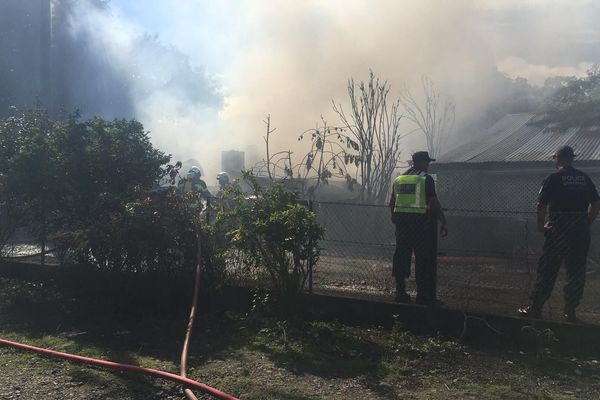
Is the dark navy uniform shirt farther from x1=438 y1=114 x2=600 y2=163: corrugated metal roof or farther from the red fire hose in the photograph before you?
x1=438 y1=114 x2=600 y2=163: corrugated metal roof

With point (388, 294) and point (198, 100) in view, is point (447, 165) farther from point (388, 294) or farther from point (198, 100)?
point (198, 100)

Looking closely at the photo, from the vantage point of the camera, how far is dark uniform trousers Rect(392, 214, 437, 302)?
5.48 metres

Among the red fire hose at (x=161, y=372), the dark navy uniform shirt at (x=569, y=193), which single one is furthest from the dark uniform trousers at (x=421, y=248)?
the red fire hose at (x=161, y=372)

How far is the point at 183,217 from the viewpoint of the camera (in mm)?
6043

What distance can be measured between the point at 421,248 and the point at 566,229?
1.27 metres

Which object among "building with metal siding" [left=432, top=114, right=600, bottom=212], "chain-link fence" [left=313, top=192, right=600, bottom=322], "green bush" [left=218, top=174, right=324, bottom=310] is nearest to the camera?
"chain-link fence" [left=313, top=192, right=600, bottom=322]

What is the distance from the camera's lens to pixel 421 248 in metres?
5.53

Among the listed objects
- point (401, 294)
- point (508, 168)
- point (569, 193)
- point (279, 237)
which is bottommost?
point (401, 294)

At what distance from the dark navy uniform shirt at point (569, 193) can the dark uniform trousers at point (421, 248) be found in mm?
1060

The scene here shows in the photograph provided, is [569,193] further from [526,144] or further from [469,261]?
[526,144]

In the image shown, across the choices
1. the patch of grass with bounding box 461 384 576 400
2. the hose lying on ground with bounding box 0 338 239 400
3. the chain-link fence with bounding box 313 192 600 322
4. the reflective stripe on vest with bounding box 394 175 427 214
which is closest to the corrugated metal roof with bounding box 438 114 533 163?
the chain-link fence with bounding box 313 192 600 322

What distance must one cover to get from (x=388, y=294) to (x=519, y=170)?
30.4 feet

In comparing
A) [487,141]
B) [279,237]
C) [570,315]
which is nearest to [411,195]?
[279,237]

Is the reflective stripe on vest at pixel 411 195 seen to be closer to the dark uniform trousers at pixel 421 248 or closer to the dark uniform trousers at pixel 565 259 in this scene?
the dark uniform trousers at pixel 421 248
